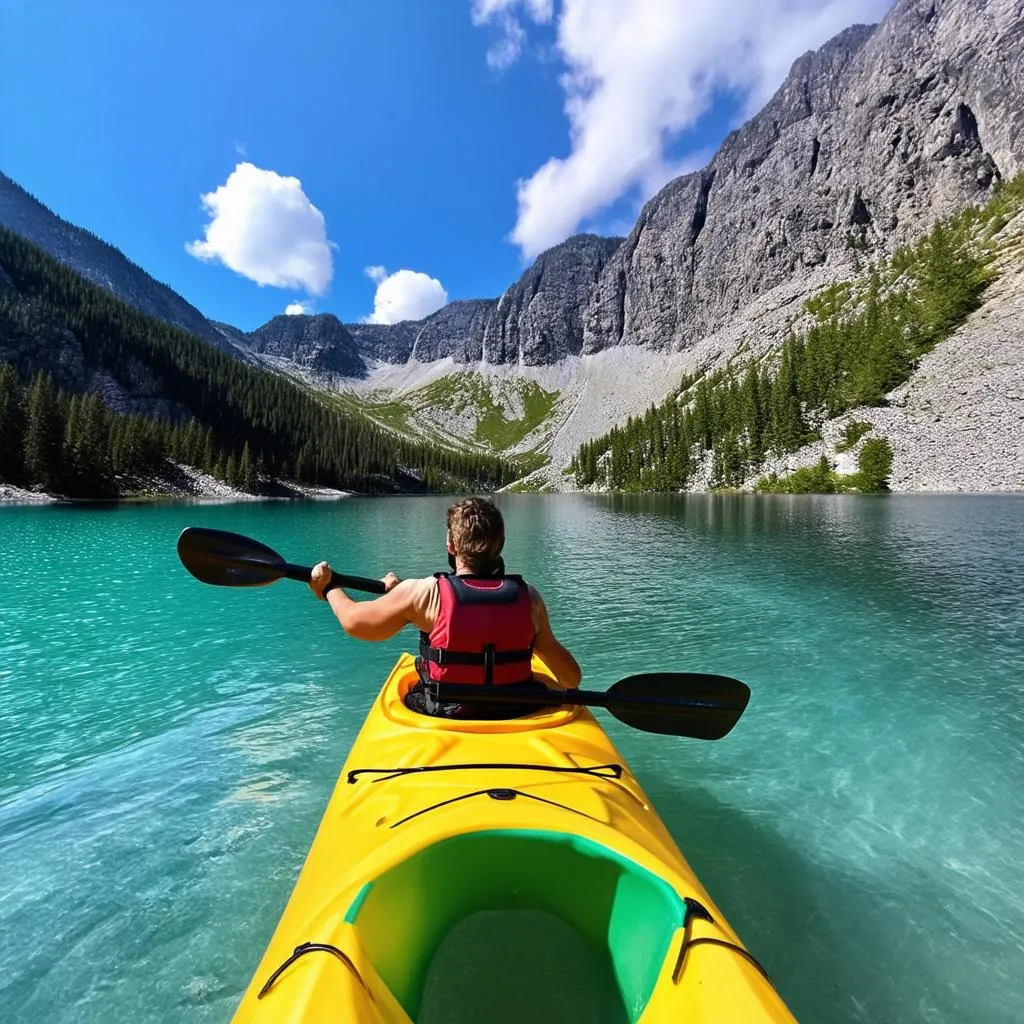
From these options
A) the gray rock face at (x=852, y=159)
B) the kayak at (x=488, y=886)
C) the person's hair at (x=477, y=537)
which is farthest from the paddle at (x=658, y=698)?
the gray rock face at (x=852, y=159)

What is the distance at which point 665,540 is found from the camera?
3020 cm

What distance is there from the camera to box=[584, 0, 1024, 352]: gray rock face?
11444cm

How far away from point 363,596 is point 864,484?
6481 centimetres

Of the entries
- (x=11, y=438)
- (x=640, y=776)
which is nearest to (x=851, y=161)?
(x=640, y=776)

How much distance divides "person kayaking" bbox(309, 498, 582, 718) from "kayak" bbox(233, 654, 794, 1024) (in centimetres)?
37

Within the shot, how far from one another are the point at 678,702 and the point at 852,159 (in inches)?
6961

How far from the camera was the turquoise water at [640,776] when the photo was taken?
4.18 meters

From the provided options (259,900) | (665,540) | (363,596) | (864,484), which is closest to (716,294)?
(864,484)

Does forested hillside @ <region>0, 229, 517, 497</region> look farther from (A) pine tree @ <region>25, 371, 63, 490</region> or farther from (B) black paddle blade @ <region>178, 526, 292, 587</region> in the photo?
(B) black paddle blade @ <region>178, 526, 292, 587</region>

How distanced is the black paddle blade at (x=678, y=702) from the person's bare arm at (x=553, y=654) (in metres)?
0.42

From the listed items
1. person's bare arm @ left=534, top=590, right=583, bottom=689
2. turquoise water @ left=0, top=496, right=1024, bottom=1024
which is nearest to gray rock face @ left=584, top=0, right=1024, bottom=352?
turquoise water @ left=0, top=496, right=1024, bottom=1024

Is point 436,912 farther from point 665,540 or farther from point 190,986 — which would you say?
point 665,540

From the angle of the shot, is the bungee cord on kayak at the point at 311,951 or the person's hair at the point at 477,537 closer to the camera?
the bungee cord on kayak at the point at 311,951

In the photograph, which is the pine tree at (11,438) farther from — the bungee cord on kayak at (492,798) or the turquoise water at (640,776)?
the bungee cord on kayak at (492,798)
